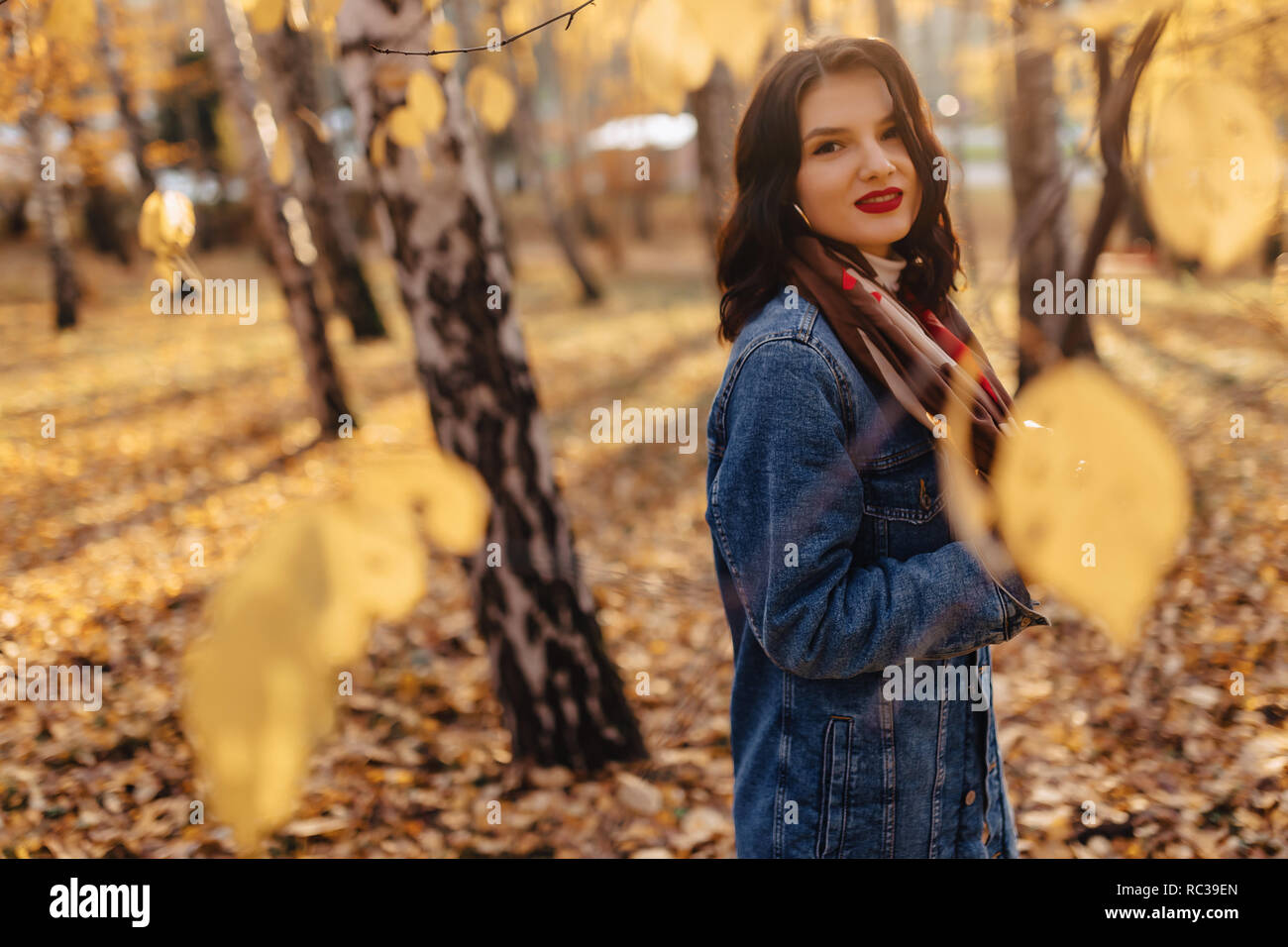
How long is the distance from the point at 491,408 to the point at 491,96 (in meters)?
1.02

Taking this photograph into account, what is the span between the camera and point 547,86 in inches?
1619

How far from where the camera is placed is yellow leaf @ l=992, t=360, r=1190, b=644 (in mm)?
937

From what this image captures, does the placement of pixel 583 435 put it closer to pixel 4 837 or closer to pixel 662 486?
pixel 662 486

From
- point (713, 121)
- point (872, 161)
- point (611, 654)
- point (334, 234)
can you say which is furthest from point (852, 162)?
point (334, 234)

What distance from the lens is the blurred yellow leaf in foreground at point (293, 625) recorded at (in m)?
0.81

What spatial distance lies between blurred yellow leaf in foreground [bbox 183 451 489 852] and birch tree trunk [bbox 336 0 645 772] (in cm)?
178

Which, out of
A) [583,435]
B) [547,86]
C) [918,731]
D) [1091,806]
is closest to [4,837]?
[918,731]

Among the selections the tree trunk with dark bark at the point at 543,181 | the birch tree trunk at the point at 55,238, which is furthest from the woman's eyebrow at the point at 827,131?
the tree trunk with dark bark at the point at 543,181

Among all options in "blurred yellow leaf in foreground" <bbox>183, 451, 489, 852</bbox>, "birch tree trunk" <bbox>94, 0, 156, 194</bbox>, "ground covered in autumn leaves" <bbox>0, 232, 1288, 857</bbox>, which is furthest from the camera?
"birch tree trunk" <bbox>94, 0, 156, 194</bbox>

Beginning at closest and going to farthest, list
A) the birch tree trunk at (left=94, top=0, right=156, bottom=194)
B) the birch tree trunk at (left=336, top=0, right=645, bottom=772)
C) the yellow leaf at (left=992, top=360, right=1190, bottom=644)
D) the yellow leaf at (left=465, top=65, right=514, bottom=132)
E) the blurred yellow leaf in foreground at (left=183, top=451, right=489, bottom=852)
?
1. the blurred yellow leaf in foreground at (left=183, top=451, right=489, bottom=852)
2. the yellow leaf at (left=992, top=360, right=1190, bottom=644)
3. the yellow leaf at (left=465, top=65, right=514, bottom=132)
4. the birch tree trunk at (left=336, top=0, right=645, bottom=772)
5. the birch tree trunk at (left=94, top=0, right=156, bottom=194)

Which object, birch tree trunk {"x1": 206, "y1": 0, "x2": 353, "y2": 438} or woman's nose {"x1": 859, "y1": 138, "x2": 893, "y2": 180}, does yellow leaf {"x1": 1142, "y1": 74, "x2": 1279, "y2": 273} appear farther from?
birch tree trunk {"x1": 206, "y1": 0, "x2": 353, "y2": 438}

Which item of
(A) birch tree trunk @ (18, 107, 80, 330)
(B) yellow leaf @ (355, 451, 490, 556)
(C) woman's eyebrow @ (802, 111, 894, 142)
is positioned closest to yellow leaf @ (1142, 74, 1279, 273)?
(C) woman's eyebrow @ (802, 111, 894, 142)

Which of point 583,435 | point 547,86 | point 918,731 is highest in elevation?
point 547,86
